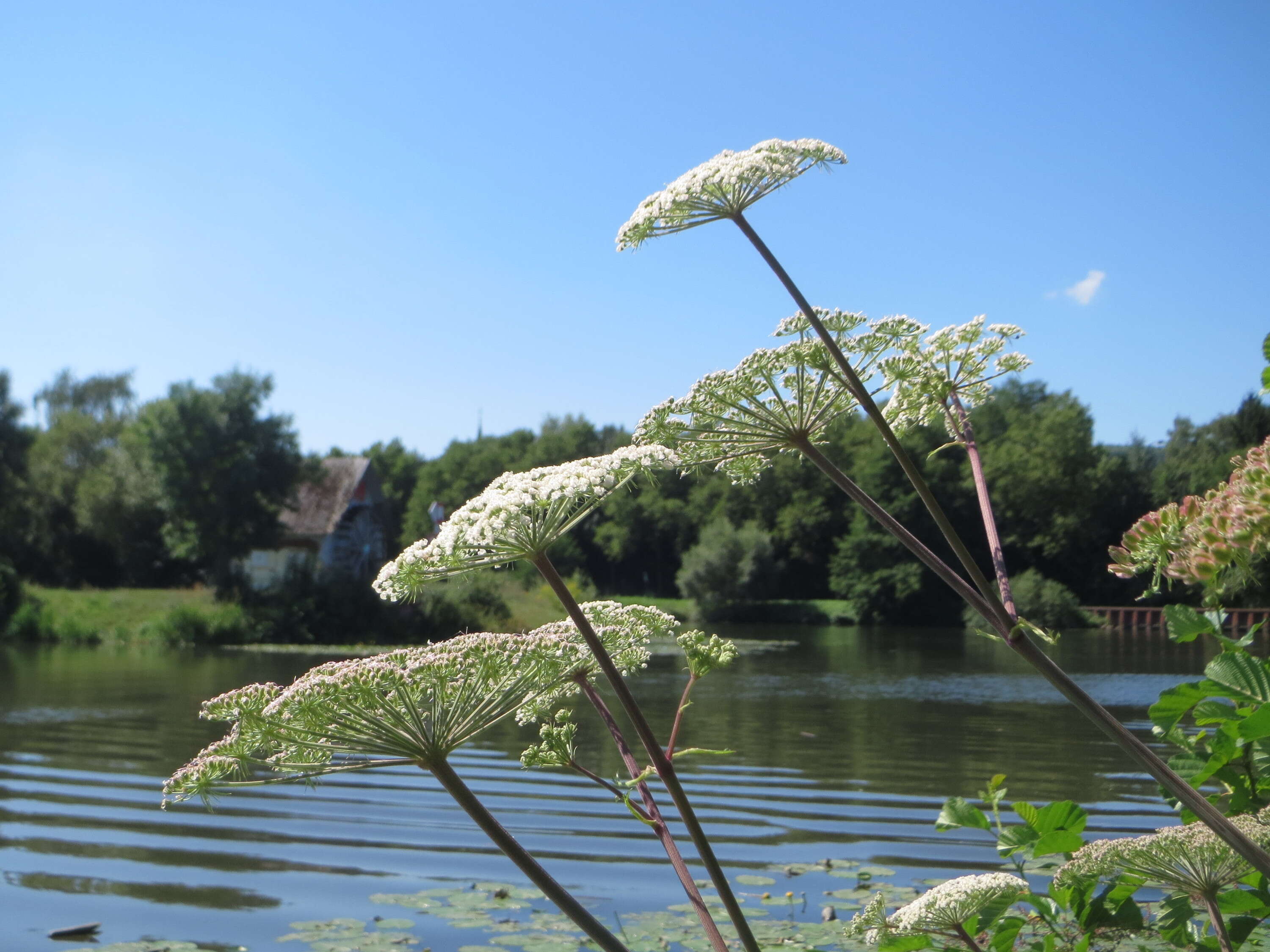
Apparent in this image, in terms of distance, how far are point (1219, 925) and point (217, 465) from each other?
42274 millimetres

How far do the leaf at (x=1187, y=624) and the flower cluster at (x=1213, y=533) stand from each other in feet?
2.76

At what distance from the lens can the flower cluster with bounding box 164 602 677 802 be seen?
211cm

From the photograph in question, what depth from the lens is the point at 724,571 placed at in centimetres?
6334

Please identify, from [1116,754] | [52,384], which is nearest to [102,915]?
[1116,754]

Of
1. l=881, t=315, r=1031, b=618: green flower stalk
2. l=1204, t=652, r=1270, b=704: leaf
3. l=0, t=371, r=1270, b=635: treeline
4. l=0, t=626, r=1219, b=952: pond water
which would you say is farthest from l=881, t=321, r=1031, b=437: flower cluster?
l=0, t=371, r=1270, b=635: treeline

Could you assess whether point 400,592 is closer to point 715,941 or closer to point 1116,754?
point 715,941

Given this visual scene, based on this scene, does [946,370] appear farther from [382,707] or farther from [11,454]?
[11,454]

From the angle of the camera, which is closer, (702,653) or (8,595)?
(702,653)

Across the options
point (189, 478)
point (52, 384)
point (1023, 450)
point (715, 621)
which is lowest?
point (715, 621)

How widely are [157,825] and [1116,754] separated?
1310 centimetres

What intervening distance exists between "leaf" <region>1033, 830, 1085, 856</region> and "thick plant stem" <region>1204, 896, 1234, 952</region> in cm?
42

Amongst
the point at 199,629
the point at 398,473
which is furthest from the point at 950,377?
the point at 398,473

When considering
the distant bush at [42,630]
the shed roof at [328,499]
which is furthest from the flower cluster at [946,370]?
the shed roof at [328,499]

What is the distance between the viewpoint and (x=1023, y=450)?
73.4 metres
